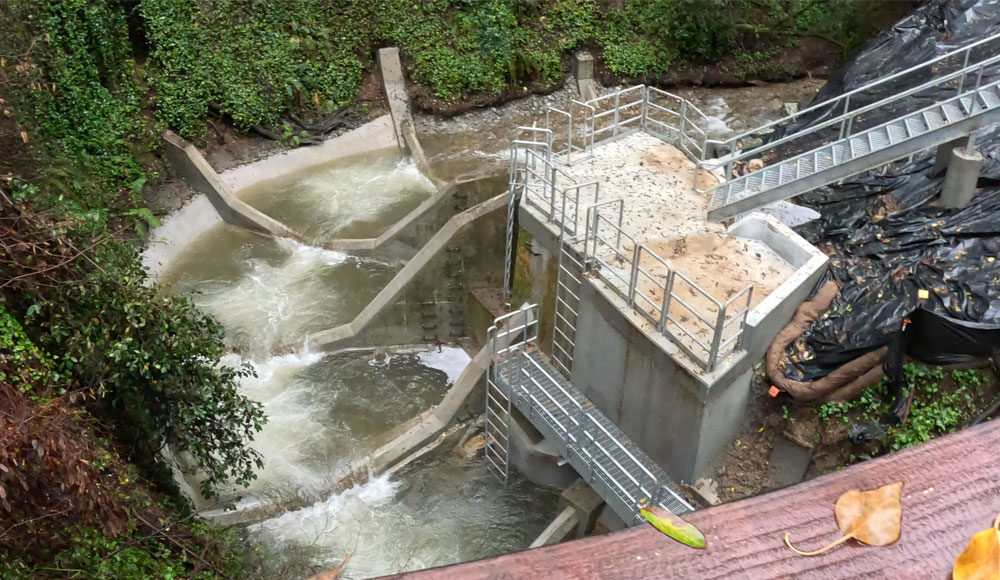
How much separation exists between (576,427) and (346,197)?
397 inches

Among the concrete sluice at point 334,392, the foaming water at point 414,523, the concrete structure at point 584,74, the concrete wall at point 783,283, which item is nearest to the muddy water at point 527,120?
the concrete structure at point 584,74

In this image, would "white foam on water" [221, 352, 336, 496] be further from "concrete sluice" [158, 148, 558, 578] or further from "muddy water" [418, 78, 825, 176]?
"muddy water" [418, 78, 825, 176]

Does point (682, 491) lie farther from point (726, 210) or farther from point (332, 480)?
point (332, 480)

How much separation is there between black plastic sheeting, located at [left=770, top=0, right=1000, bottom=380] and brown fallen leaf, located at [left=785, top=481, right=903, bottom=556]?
833 centimetres

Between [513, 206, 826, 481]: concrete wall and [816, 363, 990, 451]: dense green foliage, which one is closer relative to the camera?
[816, 363, 990, 451]: dense green foliage

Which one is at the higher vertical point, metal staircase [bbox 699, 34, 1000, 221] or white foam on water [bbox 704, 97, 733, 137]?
metal staircase [bbox 699, 34, 1000, 221]

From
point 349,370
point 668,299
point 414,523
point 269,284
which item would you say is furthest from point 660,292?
point 269,284

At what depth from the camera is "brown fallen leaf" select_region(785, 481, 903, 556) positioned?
1272 millimetres

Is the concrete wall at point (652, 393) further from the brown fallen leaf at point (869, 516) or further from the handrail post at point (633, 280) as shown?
the brown fallen leaf at point (869, 516)

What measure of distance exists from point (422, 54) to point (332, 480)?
1215cm

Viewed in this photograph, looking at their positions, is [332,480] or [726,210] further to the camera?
[332,480]

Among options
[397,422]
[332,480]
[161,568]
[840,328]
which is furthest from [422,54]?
[161,568]

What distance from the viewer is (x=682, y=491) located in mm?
9516

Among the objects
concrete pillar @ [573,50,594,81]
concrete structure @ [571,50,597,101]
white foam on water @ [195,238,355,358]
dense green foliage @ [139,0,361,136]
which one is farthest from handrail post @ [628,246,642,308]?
dense green foliage @ [139,0,361,136]
